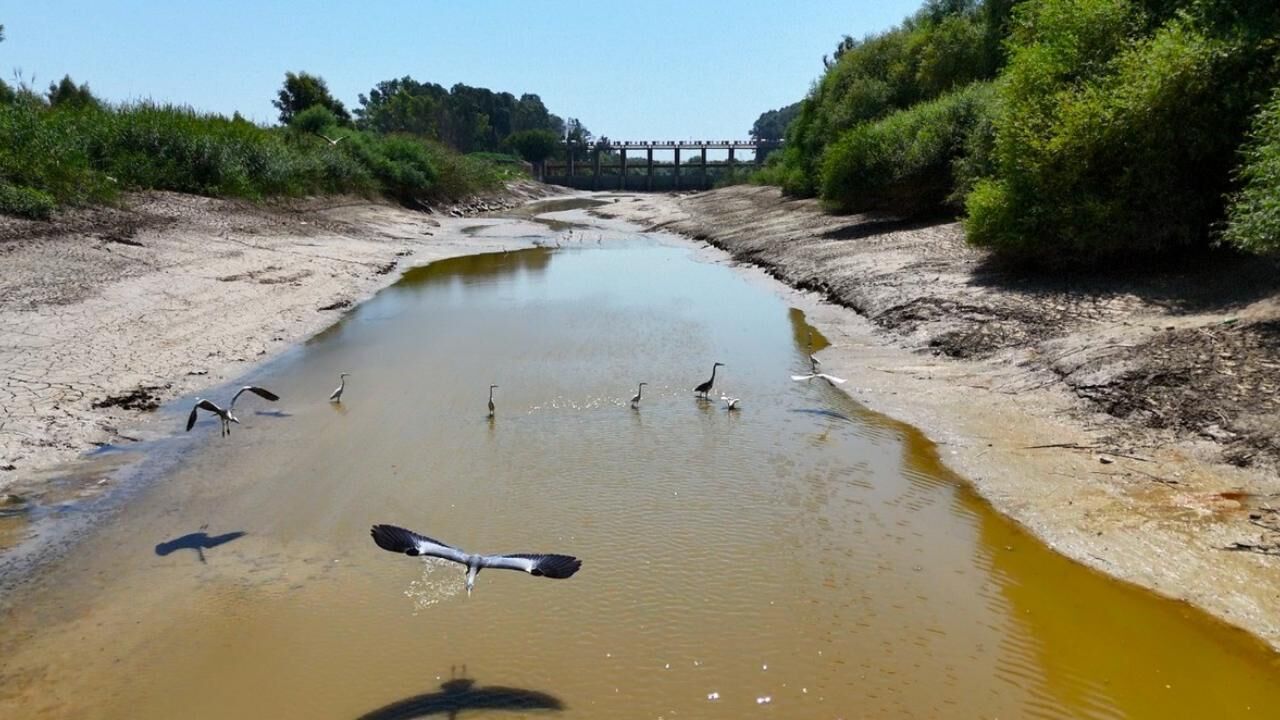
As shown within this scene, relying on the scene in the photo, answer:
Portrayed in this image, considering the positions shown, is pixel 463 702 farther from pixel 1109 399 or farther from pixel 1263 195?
pixel 1263 195

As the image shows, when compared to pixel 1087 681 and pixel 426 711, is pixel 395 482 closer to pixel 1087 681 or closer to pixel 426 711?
pixel 426 711

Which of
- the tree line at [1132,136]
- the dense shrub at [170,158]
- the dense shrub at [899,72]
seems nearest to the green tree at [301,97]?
the dense shrub at [170,158]

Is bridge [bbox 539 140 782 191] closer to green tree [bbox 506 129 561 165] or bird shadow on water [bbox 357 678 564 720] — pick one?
green tree [bbox 506 129 561 165]

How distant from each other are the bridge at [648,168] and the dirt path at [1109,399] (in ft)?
277

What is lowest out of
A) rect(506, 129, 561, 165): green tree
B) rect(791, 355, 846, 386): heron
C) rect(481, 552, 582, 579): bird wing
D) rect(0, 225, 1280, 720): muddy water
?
rect(0, 225, 1280, 720): muddy water

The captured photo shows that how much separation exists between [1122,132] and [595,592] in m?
10.8

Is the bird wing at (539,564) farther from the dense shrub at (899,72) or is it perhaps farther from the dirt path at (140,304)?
the dense shrub at (899,72)

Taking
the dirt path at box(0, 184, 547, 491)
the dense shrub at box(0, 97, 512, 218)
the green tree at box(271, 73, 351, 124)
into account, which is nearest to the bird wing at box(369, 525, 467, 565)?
the dirt path at box(0, 184, 547, 491)

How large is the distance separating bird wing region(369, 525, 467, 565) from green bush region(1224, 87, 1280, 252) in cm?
884

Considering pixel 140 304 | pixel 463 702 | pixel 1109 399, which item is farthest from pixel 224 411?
pixel 1109 399

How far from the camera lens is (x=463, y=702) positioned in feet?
15.6

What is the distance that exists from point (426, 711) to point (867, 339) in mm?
10187

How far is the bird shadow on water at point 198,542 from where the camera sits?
6.51m

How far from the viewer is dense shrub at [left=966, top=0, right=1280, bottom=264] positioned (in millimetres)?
11461
